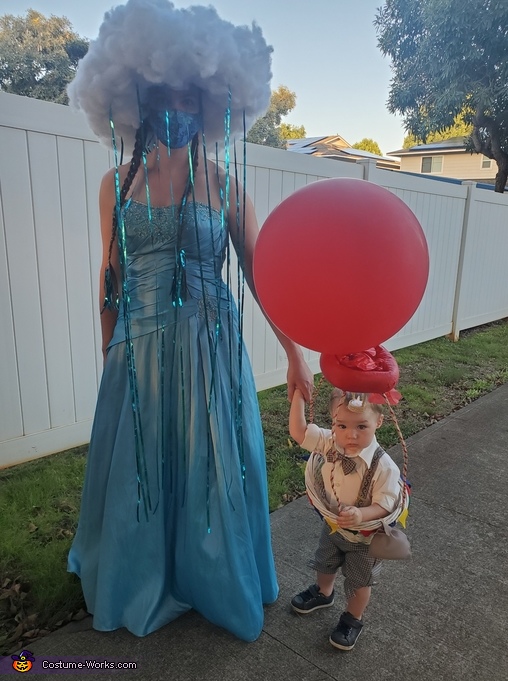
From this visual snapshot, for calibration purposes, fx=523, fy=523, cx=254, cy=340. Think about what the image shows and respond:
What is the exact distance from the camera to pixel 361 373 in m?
1.50

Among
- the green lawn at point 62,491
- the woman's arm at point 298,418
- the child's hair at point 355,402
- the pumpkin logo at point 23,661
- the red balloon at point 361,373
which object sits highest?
the red balloon at point 361,373

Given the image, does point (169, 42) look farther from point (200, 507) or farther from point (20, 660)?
point (20, 660)

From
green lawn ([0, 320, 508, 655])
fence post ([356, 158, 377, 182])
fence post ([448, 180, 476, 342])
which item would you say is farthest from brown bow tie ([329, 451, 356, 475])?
fence post ([448, 180, 476, 342])

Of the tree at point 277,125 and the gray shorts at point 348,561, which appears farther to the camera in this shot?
the tree at point 277,125

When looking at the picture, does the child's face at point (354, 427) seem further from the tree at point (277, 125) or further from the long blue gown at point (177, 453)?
the tree at point (277, 125)

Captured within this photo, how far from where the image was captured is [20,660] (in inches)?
71.6

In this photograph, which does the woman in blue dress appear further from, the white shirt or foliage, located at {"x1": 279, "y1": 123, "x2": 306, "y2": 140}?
foliage, located at {"x1": 279, "y1": 123, "x2": 306, "y2": 140}

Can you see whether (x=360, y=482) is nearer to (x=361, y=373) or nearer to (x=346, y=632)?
(x=361, y=373)

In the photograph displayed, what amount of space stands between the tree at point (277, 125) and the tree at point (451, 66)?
6.55 metres

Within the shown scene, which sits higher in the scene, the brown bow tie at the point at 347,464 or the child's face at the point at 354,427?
the child's face at the point at 354,427

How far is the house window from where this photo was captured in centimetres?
3148

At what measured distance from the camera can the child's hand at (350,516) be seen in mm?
1678

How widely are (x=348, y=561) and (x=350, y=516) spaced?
31cm

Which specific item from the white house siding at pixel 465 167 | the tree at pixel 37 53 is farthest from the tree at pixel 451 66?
the white house siding at pixel 465 167
